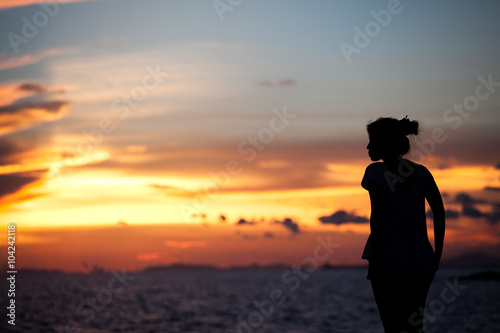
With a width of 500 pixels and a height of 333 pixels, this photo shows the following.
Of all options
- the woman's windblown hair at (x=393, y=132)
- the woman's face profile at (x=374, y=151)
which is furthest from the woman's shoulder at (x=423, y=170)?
the woman's face profile at (x=374, y=151)

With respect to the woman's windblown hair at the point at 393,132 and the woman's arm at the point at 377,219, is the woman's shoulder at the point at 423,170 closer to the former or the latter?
the woman's windblown hair at the point at 393,132

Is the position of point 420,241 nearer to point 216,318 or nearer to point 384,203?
point 384,203

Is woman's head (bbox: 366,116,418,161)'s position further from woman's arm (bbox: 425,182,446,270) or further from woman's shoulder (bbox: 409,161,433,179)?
woman's arm (bbox: 425,182,446,270)

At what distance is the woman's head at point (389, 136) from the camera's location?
4875mm

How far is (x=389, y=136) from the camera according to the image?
4.90 meters

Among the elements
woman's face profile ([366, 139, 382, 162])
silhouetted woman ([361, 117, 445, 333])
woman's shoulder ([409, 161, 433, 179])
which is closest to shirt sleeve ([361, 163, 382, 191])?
silhouetted woman ([361, 117, 445, 333])

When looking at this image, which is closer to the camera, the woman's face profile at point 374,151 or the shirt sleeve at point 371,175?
the shirt sleeve at point 371,175

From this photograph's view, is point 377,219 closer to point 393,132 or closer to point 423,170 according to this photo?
point 423,170

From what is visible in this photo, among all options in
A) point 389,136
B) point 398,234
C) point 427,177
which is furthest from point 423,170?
point 398,234

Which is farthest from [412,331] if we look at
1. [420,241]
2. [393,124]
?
[393,124]

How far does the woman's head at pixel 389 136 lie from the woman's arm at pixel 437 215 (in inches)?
16.0

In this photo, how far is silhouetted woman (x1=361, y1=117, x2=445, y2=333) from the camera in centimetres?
485

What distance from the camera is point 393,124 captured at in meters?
4.88

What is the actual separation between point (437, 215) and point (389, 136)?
0.82 metres
